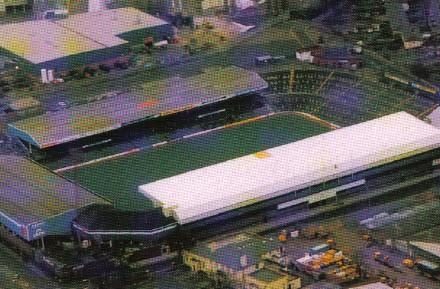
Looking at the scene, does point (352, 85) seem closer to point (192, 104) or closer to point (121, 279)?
point (192, 104)

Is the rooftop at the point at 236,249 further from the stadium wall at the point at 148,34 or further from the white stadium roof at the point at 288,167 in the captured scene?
the stadium wall at the point at 148,34

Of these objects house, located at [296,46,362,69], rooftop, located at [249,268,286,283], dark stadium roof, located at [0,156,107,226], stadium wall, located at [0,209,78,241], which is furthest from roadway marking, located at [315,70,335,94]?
rooftop, located at [249,268,286,283]

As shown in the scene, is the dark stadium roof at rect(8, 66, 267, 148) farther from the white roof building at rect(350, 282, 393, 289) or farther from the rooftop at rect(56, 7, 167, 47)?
the white roof building at rect(350, 282, 393, 289)

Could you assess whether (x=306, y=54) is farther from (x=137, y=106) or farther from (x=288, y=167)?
(x=288, y=167)

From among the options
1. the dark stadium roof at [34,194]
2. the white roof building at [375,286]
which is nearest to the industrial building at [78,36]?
the dark stadium roof at [34,194]

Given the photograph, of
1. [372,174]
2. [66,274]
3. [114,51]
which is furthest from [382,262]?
[114,51]
